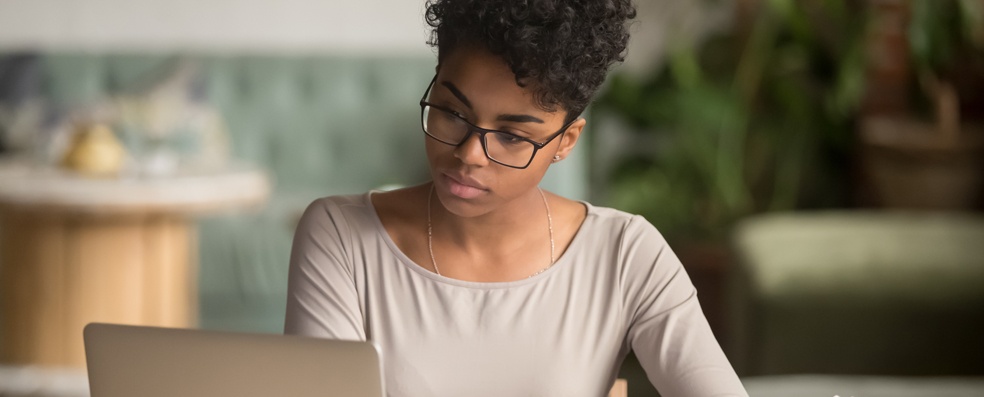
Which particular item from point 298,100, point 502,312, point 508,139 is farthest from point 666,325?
point 298,100

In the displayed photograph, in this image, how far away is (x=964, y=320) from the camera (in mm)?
2881

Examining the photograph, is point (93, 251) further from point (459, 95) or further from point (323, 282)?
point (459, 95)

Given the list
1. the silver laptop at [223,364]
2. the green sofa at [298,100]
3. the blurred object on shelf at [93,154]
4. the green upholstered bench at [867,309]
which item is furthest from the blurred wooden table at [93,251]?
the silver laptop at [223,364]

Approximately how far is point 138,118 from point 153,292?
59 cm

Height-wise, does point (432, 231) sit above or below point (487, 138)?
below

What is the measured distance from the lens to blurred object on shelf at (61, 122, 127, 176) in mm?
3600

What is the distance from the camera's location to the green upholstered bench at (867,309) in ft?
9.48

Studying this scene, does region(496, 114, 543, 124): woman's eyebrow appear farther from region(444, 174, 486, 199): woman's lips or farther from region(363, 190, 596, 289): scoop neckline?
region(363, 190, 596, 289): scoop neckline

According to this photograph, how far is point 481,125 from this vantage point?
4.16 feet

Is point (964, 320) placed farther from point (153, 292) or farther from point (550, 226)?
point (153, 292)

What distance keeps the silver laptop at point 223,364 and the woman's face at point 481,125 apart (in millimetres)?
309

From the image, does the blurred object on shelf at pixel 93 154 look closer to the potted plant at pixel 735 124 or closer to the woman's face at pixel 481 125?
the potted plant at pixel 735 124

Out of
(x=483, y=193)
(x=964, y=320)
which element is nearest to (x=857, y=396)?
(x=964, y=320)

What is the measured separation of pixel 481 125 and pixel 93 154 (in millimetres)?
2595
